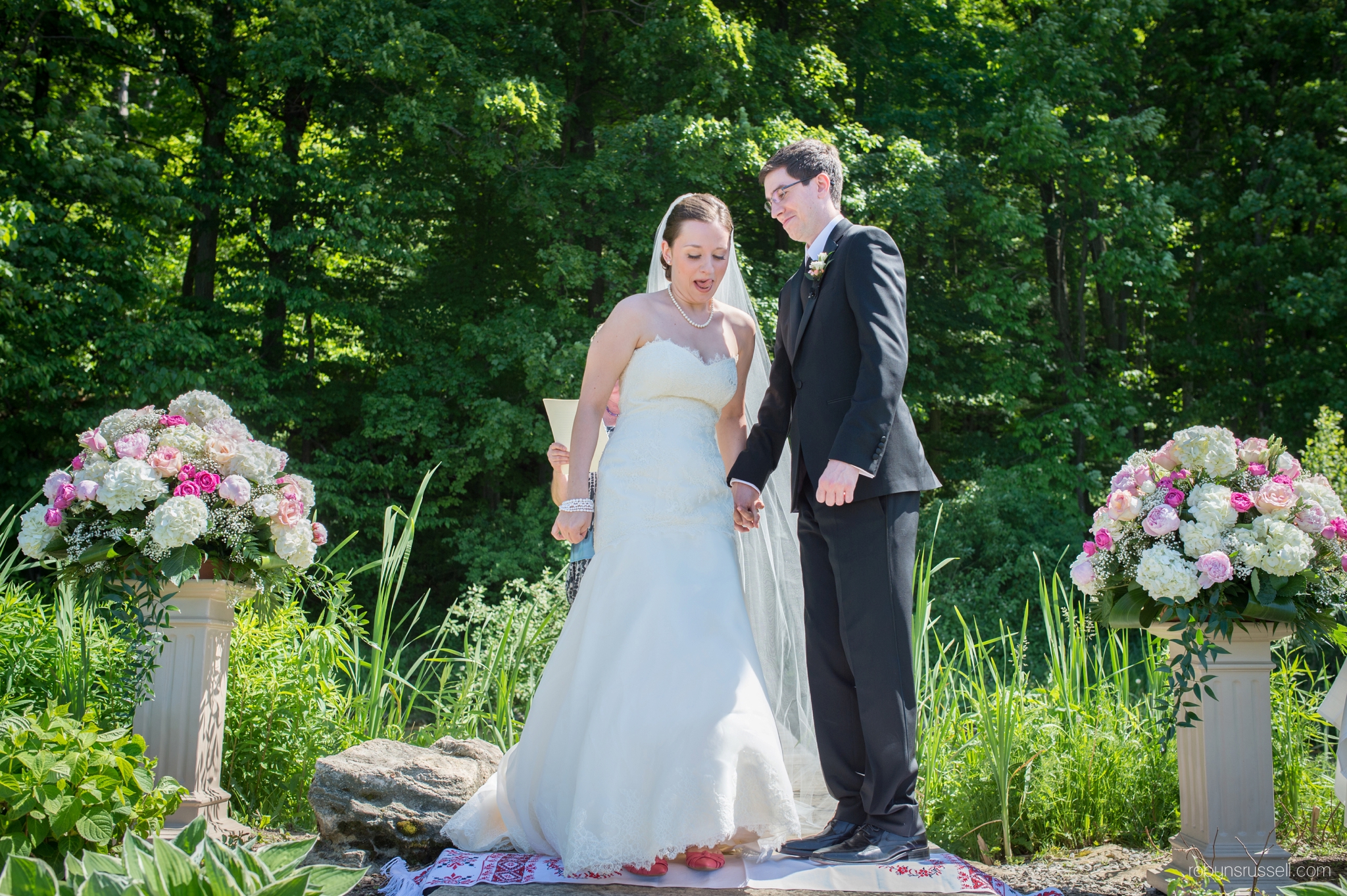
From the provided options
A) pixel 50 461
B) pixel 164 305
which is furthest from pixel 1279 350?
pixel 50 461

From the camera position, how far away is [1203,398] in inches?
497

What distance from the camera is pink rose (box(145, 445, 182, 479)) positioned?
342 centimetres

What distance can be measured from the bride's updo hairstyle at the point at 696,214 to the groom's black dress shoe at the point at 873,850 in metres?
1.80

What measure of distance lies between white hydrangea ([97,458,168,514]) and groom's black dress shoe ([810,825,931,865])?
7.77 ft

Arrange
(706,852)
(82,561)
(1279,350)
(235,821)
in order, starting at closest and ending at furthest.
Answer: (706,852) < (82,561) < (235,821) < (1279,350)

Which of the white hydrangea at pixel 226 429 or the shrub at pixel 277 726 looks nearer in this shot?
the white hydrangea at pixel 226 429

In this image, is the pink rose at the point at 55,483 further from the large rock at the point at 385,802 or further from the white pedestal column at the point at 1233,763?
the white pedestal column at the point at 1233,763

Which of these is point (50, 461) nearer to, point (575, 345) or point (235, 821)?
point (575, 345)

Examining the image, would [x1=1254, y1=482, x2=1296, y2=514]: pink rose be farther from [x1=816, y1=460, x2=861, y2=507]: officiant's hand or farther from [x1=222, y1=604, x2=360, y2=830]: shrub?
[x1=222, y1=604, x2=360, y2=830]: shrub

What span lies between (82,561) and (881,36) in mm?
12715

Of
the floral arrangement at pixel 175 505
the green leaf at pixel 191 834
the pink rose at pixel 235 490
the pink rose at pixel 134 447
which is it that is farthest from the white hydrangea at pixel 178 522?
the green leaf at pixel 191 834

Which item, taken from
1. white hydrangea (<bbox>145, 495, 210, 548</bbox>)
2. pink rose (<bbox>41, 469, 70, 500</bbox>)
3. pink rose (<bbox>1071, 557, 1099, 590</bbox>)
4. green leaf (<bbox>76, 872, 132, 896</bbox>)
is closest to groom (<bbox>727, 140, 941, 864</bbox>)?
pink rose (<bbox>1071, 557, 1099, 590</bbox>)

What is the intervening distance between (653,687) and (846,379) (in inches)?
41.9

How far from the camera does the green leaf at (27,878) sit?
1560mm
